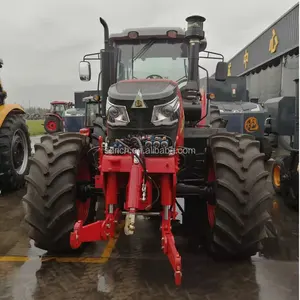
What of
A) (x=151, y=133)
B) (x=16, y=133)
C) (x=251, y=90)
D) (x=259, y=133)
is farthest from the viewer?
(x=251, y=90)

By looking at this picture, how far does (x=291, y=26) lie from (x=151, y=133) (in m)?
11.9

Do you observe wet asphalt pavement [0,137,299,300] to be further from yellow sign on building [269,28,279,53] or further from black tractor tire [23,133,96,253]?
yellow sign on building [269,28,279,53]

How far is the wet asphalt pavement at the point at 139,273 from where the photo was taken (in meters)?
3.19

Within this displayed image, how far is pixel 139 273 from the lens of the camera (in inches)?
140

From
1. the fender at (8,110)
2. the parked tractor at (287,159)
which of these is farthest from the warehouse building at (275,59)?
the fender at (8,110)

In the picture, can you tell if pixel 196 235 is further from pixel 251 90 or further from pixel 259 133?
pixel 251 90

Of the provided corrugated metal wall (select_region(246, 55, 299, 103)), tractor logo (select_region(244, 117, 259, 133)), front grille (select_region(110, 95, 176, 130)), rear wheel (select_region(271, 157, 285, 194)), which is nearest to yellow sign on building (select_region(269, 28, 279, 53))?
corrugated metal wall (select_region(246, 55, 299, 103))

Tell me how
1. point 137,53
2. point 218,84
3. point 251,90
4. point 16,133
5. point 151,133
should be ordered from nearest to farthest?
→ 1. point 151,133
2. point 137,53
3. point 16,133
4. point 218,84
5. point 251,90

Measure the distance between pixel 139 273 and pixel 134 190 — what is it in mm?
979

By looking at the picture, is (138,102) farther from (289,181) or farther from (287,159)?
(287,159)

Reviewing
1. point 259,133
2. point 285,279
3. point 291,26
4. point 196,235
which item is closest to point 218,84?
point 259,133

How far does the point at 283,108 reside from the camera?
8.05 meters

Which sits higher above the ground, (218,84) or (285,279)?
(218,84)

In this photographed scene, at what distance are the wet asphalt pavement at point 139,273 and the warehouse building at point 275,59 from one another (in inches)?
371
